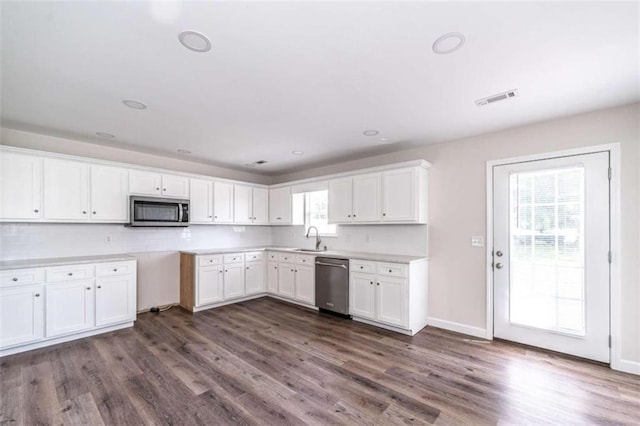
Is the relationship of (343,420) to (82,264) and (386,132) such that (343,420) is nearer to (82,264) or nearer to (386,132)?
(386,132)

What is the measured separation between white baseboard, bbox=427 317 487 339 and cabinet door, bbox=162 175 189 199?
14.6ft

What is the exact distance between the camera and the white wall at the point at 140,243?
Answer: 3617mm

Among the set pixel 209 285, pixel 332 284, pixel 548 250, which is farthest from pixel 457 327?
pixel 209 285

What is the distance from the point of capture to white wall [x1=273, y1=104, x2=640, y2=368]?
2742 mm

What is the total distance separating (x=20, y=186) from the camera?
10.9 ft

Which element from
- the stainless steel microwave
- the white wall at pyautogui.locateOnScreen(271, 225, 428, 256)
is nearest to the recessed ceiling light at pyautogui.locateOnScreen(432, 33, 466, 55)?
the white wall at pyautogui.locateOnScreen(271, 225, 428, 256)

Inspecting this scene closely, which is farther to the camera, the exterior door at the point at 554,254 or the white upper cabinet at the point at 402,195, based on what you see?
the white upper cabinet at the point at 402,195

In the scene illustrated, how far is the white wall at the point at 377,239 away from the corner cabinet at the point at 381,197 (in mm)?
320

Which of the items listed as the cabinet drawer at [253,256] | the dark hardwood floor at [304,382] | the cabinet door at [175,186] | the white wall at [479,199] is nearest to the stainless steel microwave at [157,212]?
the cabinet door at [175,186]

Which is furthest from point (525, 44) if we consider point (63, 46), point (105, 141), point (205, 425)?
point (105, 141)

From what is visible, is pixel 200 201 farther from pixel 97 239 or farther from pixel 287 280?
pixel 287 280

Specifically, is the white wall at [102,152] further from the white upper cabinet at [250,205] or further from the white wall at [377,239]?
the white wall at [377,239]

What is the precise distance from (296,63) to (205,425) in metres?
2.73

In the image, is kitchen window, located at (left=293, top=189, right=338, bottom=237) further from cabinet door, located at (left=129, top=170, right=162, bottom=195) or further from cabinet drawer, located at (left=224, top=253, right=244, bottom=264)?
cabinet door, located at (left=129, top=170, right=162, bottom=195)
